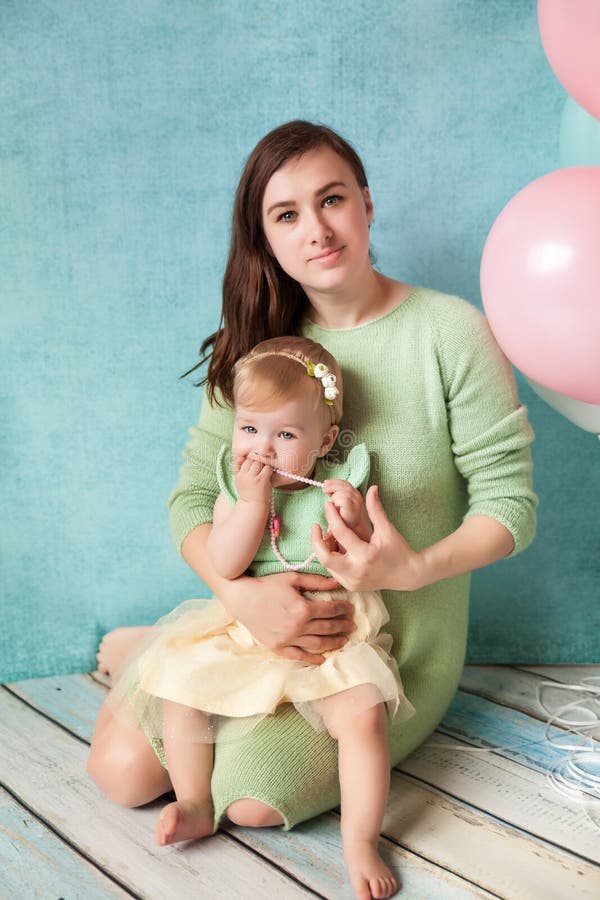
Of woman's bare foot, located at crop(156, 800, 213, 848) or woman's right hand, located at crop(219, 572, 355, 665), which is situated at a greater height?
woman's right hand, located at crop(219, 572, 355, 665)

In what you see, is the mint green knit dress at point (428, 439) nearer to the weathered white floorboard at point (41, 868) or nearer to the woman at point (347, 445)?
the woman at point (347, 445)

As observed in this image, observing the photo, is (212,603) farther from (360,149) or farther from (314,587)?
(360,149)

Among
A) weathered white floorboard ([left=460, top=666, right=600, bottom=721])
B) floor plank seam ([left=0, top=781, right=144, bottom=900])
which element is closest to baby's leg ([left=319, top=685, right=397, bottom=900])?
floor plank seam ([left=0, top=781, right=144, bottom=900])

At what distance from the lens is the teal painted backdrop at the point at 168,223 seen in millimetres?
1857

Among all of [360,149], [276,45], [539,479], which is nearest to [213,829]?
[539,479]

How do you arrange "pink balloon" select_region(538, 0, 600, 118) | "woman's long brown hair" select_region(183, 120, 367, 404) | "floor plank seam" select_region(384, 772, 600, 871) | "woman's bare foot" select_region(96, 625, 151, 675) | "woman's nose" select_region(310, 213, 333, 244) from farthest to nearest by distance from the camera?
"woman's bare foot" select_region(96, 625, 151, 675)
"woman's long brown hair" select_region(183, 120, 367, 404)
"woman's nose" select_region(310, 213, 333, 244)
"floor plank seam" select_region(384, 772, 600, 871)
"pink balloon" select_region(538, 0, 600, 118)

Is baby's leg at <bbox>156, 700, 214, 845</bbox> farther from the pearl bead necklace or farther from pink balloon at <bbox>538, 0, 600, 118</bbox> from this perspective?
pink balloon at <bbox>538, 0, 600, 118</bbox>

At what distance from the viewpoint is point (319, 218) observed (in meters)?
1.52

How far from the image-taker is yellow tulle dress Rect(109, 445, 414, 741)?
4.79 feet

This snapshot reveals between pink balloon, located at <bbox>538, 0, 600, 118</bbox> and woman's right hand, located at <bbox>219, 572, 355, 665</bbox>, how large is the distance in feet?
2.77

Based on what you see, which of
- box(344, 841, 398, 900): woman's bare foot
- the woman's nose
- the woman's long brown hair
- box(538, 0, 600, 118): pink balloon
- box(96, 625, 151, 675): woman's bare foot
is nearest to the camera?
box(538, 0, 600, 118): pink balloon

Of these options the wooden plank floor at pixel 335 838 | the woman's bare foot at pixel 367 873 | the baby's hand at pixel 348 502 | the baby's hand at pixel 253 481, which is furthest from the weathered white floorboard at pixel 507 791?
the baby's hand at pixel 253 481

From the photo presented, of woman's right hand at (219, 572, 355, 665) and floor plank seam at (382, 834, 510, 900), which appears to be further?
woman's right hand at (219, 572, 355, 665)

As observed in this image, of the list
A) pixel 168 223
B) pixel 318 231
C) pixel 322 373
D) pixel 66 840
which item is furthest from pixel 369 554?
pixel 168 223
